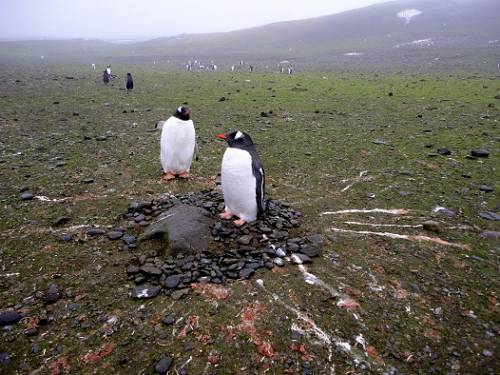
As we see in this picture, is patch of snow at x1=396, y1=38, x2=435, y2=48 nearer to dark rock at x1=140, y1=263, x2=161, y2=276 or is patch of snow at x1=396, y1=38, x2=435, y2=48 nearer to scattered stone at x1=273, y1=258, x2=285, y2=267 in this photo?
scattered stone at x1=273, y1=258, x2=285, y2=267

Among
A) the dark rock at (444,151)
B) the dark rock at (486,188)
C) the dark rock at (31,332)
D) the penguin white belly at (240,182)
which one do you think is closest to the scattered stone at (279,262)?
the penguin white belly at (240,182)

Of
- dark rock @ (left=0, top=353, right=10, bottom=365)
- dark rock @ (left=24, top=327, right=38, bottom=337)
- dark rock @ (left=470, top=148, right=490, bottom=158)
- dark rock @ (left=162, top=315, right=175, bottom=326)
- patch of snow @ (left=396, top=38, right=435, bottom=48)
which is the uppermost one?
patch of snow @ (left=396, top=38, right=435, bottom=48)

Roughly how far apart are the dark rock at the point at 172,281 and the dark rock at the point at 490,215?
17.2 ft

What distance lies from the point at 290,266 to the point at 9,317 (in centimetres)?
328

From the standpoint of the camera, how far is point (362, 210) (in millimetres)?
6750

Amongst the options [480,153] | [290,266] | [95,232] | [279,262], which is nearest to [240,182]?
[279,262]

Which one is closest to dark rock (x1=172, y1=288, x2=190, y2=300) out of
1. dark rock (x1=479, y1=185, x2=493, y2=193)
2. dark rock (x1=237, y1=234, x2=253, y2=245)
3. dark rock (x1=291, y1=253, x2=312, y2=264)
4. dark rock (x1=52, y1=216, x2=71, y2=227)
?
dark rock (x1=237, y1=234, x2=253, y2=245)

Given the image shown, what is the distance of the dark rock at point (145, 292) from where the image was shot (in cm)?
441

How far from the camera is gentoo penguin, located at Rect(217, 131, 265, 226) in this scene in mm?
5703

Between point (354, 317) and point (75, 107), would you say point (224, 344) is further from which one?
point (75, 107)

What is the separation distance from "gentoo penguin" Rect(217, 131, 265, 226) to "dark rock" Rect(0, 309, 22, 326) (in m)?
2.95

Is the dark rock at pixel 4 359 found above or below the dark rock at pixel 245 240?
below

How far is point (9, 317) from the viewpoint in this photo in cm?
410

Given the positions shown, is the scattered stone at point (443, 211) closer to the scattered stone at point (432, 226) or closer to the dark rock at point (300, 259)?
the scattered stone at point (432, 226)
